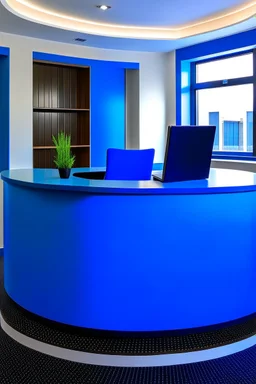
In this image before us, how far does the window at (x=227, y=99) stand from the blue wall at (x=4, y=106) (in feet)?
8.00

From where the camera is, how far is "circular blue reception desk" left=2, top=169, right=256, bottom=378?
270cm

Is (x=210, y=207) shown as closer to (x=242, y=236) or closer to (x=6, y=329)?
(x=242, y=236)

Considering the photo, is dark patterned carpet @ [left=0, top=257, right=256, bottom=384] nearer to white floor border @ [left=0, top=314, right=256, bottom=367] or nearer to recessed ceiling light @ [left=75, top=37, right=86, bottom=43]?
white floor border @ [left=0, top=314, right=256, bottom=367]

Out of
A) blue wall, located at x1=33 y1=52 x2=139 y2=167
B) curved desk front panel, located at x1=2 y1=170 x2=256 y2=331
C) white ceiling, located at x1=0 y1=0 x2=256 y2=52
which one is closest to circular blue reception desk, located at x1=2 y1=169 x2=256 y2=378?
curved desk front panel, located at x1=2 y1=170 x2=256 y2=331

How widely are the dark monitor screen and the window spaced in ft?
8.55

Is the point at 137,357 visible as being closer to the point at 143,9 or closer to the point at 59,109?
the point at 143,9

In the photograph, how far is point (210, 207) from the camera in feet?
9.09

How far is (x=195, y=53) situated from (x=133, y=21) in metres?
0.99

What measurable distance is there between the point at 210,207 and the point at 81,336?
114 cm

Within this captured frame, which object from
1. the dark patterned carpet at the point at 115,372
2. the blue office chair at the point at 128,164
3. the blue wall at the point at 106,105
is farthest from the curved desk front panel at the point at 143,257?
the blue wall at the point at 106,105

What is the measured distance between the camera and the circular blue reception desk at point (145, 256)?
8.85 feet

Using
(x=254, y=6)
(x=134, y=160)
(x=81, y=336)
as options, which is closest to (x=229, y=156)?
(x=254, y=6)

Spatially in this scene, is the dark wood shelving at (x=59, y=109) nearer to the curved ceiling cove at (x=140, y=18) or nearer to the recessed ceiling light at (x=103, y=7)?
the curved ceiling cove at (x=140, y=18)

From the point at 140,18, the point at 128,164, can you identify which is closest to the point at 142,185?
the point at 128,164
